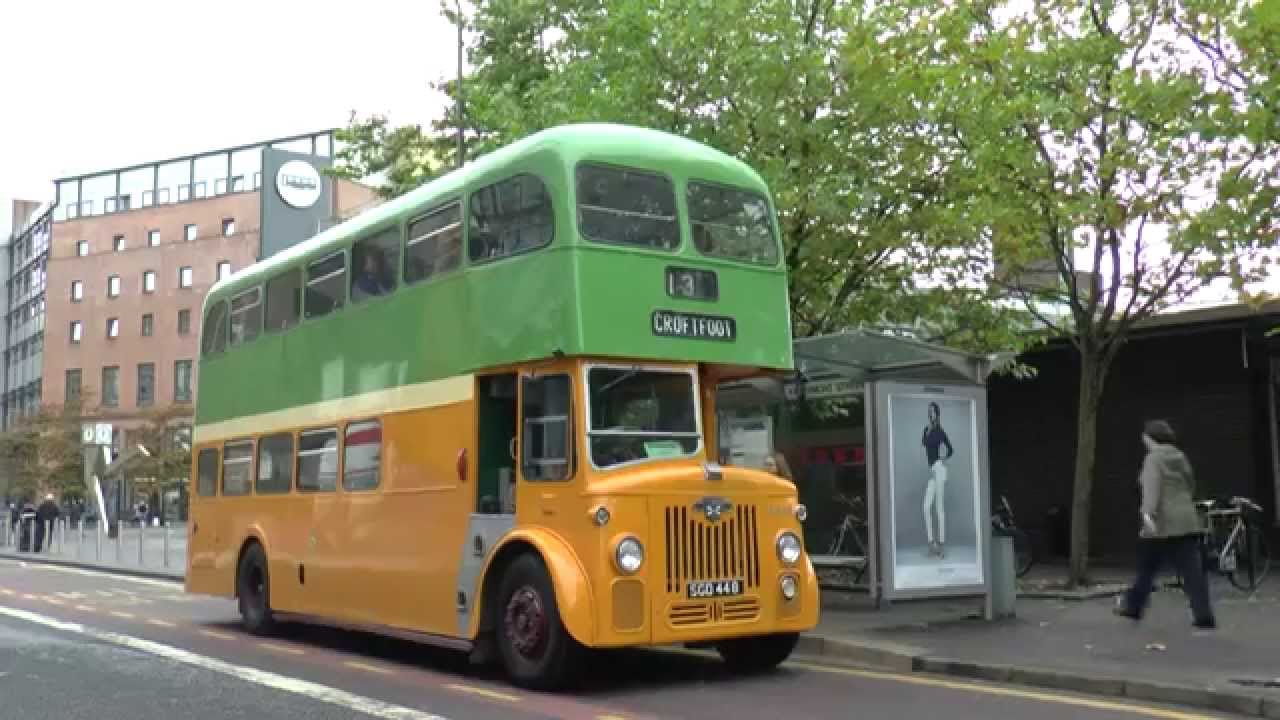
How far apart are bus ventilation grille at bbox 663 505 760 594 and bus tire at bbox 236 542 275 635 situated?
6.35 m

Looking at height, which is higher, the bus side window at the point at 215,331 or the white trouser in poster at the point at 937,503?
the bus side window at the point at 215,331

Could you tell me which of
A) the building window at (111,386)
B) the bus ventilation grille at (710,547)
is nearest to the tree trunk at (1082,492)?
the bus ventilation grille at (710,547)

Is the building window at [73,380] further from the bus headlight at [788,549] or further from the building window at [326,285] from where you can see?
the bus headlight at [788,549]

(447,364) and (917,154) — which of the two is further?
(917,154)

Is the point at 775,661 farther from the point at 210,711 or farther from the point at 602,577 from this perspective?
the point at 210,711

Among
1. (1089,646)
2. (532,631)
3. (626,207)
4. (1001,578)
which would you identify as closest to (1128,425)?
(1001,578)

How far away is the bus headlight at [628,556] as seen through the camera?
8.83 metres

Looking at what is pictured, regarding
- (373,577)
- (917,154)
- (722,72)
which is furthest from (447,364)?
(917,154)

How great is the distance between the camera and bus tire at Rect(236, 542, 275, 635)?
1379cm

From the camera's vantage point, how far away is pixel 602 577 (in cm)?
879

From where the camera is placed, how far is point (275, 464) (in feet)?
44.9

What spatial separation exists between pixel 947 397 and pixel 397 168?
51.6ft

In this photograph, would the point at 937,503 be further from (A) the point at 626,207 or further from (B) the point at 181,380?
(B) the point at 181,380

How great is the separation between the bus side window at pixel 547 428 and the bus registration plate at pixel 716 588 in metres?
1.25
